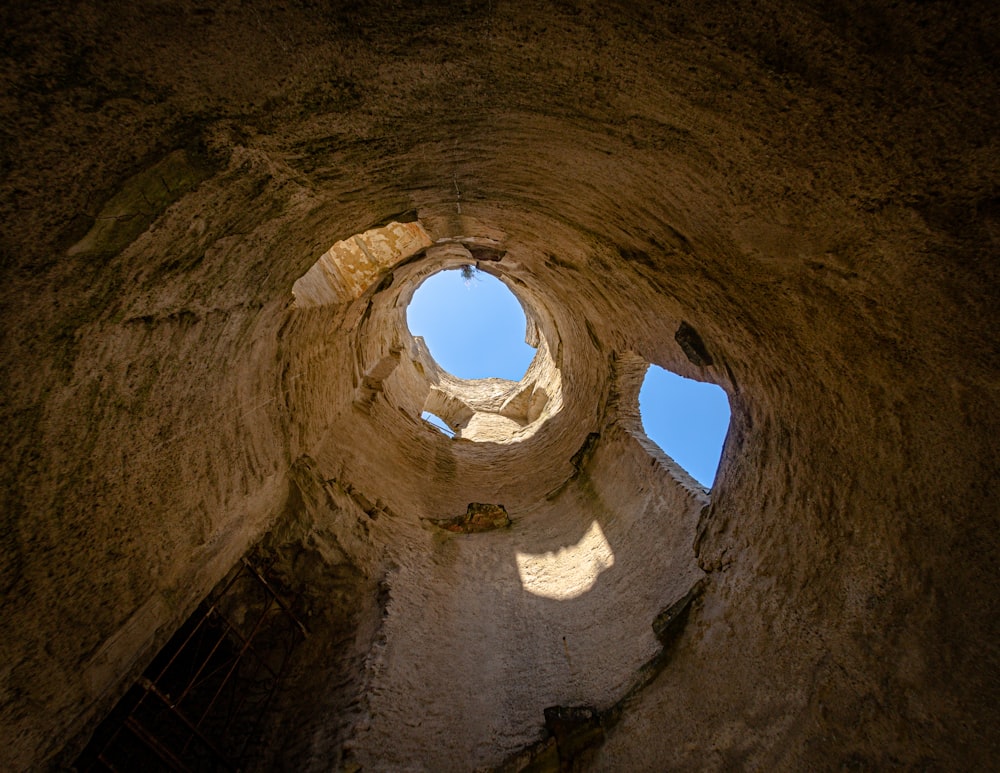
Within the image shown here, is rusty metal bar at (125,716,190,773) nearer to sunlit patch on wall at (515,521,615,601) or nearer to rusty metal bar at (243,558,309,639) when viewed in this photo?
rusty metal bar at (243,558,309,639)

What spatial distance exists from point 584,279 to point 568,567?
3097 mm

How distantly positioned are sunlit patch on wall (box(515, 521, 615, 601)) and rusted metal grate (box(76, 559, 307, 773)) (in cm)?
234

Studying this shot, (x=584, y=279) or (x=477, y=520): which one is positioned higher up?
(x=584, y=279)

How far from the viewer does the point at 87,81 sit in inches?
53.2

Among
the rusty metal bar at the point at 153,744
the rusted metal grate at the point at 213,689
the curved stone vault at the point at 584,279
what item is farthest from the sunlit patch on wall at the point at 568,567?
the rusty metal bar at the point at 153,744

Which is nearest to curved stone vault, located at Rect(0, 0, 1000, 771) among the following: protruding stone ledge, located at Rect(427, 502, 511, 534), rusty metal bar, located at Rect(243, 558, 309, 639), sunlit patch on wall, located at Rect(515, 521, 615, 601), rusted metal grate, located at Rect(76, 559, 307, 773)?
rusty metal bar, located at Rect(243, 558, 309, 639)

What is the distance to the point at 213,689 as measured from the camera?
13.5ft

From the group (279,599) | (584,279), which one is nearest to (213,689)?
(279,599)

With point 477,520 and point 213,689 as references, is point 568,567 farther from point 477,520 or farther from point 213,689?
point 213,689

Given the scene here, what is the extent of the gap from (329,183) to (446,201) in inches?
34.0

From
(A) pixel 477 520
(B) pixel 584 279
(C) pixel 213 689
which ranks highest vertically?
(B) pixel 584 279

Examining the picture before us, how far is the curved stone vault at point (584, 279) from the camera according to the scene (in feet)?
4.68

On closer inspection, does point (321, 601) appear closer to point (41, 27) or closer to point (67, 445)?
point (67, 445)

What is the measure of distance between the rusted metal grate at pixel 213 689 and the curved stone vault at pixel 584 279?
0.25 metres
